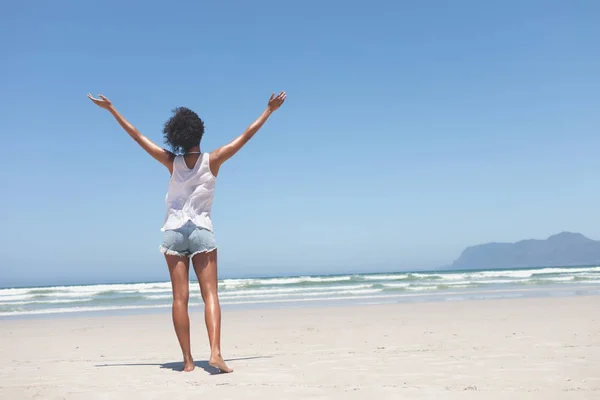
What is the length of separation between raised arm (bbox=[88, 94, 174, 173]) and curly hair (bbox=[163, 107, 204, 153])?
3.5 inches

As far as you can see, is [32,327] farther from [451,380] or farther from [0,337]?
[451,380]

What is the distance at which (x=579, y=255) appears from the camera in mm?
194875

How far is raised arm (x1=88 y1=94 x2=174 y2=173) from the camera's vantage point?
443 centimetres

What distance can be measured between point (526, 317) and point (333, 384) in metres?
6.43

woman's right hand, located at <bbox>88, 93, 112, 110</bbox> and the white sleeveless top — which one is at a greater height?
woman's right hand, located at <bbox>88, 93, 112, 110</bbox>

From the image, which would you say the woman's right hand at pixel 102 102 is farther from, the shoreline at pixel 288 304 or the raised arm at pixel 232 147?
the shoreline at pixel 288 304

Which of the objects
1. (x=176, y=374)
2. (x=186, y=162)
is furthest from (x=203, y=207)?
(x=176, y=374)

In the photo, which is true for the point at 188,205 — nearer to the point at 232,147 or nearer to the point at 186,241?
the point at 186,241

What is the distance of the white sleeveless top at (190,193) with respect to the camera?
433 cm

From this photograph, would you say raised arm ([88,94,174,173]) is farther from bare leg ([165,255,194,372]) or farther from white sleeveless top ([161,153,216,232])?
bare leg ([165,255,194,372])

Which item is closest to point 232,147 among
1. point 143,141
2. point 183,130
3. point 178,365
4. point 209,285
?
point 183,130

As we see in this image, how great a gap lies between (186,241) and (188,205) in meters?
0.29

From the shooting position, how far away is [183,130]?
4.39 m

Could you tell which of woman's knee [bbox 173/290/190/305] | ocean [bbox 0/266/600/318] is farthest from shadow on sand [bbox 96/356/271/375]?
ocean [bbox 0/266/600/318]
